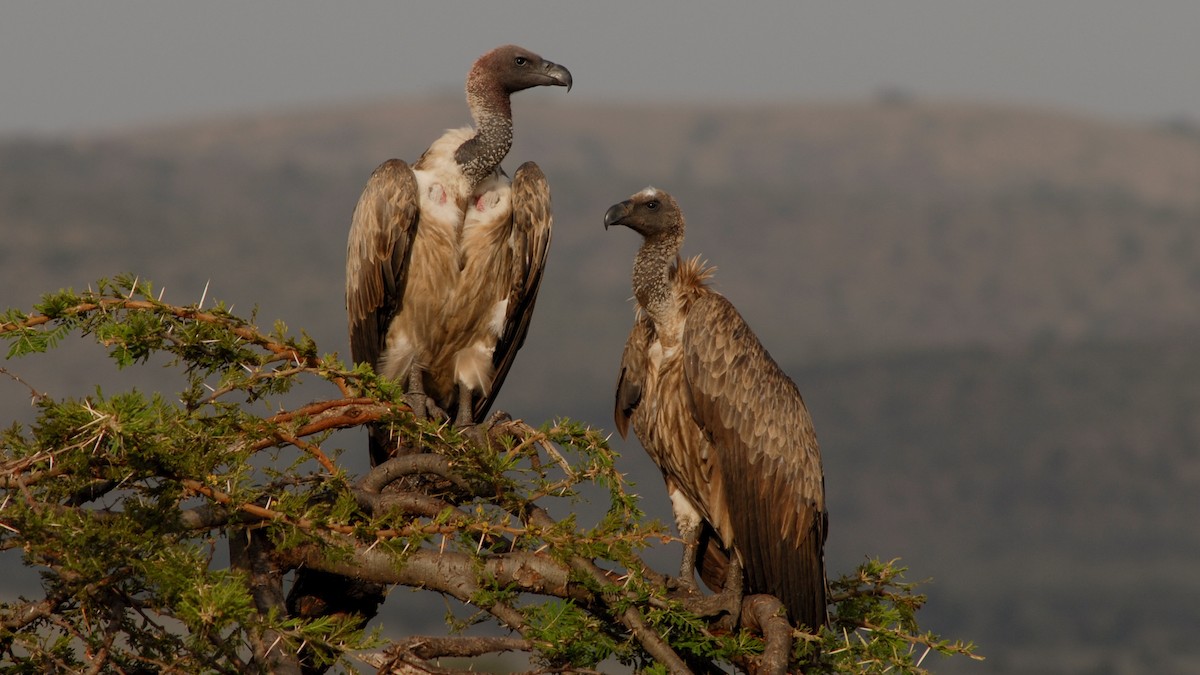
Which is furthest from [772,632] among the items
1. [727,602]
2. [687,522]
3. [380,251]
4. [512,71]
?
[512,71]

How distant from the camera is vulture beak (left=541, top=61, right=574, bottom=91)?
871 cm

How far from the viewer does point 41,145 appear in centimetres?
12925

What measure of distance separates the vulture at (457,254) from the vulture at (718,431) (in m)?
0.96

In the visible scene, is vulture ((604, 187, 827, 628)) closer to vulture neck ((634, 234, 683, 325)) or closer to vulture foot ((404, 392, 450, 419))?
vulture neck ((634, 234, 683, 325))

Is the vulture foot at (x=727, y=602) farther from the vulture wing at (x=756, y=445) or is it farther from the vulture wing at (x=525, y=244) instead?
the vulture wing at (x=525, y=244)

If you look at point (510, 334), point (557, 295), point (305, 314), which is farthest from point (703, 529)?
point (557, 295)

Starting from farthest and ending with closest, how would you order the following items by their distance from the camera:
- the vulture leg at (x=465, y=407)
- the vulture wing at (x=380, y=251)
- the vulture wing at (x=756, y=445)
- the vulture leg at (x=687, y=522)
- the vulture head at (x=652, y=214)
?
the vulture leg at (x=465, y=407) < the vulture wing at (x=380, y=251) < the vulture head at (x=652, y=214) < the vulture leg at (x=687, y=522) < the vulture wing at (x=756, y=445)

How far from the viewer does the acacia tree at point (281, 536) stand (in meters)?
4.44

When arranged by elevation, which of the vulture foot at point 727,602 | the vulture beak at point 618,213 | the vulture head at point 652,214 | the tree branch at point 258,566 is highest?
the vulture head at point 652,214

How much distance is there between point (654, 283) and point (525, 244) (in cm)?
115

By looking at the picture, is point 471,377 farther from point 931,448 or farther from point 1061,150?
point 1061,150

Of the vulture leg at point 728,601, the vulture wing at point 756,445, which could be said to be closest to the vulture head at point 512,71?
the vulture wing at point 756,445

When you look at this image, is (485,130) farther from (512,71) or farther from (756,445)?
(756,445)

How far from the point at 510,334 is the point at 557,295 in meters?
82.8
